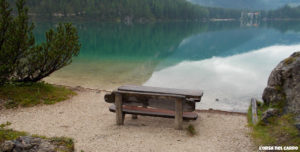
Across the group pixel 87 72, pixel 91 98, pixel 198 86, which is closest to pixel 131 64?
pixel 87 72

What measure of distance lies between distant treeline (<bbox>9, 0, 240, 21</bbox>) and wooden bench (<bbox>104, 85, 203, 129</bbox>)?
354 ft

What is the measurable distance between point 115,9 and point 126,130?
434ft

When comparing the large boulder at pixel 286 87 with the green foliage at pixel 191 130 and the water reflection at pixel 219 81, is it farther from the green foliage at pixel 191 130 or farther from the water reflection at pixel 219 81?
the water reflection at pixel 219 81

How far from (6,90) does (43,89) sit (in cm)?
166

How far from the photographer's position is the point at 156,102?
8.47 meters

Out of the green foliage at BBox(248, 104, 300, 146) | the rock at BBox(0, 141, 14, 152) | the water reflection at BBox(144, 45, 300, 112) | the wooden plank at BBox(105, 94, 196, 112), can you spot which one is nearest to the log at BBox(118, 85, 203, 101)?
the wooden plank at BBox(105, 94, 196, 112)

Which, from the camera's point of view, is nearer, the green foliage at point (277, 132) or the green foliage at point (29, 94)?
the green foliage at point (277, 132)

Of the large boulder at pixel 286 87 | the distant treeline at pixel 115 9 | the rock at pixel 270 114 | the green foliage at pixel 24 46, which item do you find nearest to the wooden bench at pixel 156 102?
the rock at pixel 270 114

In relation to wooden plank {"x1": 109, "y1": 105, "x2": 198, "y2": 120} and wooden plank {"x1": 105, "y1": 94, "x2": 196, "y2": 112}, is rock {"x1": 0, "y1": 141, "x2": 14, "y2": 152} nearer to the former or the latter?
wooden plank {"x1": 105, "y1": 94, "x2": 196, "y2": 112}

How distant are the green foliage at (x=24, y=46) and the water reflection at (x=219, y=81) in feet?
24.4

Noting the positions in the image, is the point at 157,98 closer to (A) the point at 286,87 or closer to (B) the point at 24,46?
(A) the point at 286,87

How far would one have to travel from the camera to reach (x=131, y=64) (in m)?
28.1

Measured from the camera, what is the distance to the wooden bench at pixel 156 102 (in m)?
8.30

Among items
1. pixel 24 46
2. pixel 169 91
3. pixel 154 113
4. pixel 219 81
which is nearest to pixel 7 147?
pixel 154 113
